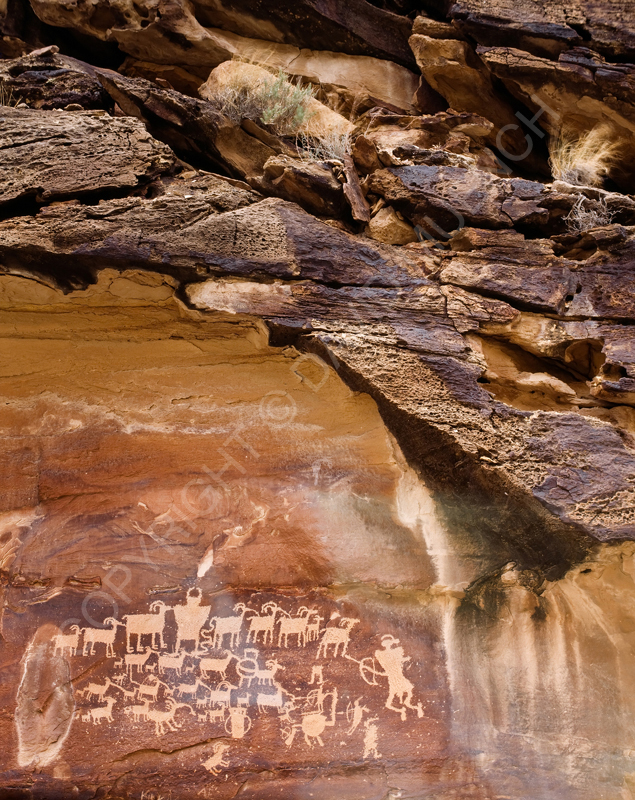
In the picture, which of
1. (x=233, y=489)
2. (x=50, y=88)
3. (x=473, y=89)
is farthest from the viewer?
(x=473, y=89)

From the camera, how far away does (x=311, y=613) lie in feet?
10.9

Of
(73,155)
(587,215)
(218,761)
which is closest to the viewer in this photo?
(218,761)

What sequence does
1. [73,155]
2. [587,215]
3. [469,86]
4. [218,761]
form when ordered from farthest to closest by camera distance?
[469,86], [587,215], [73,155], [218,761]

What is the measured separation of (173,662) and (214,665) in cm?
23

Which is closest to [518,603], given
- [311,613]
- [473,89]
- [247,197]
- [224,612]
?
[311,613]

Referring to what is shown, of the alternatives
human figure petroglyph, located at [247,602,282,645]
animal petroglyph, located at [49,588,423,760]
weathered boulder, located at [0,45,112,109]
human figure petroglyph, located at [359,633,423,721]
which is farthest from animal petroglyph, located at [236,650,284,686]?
weathered boulder, located at [0,45,112,109]

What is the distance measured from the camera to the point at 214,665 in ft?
10.5

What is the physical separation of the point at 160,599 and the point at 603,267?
3442 mm

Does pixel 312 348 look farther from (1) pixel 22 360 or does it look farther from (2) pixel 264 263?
(1) pixel 22 360

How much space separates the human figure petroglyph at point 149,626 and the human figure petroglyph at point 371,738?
124 centimetres

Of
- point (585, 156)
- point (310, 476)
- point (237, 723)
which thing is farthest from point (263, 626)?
point (585, 156)

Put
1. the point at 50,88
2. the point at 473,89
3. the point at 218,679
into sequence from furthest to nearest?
the point at 473,89
the point at 50,88
the point at 218,679

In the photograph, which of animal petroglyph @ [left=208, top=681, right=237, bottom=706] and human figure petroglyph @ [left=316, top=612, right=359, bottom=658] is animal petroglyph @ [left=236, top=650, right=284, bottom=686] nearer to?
animal petroglyph @ [left=208, top=681, right=237, bottom=706]

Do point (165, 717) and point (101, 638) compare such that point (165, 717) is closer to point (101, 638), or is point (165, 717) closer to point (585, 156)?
point (101, 638)
